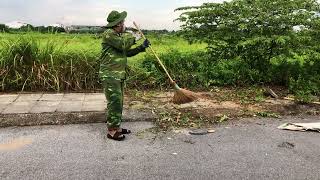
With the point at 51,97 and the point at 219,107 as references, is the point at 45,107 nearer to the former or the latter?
the point at 51,97

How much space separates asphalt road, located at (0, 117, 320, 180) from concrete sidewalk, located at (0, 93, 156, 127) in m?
0.16

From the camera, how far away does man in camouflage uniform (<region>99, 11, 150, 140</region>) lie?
18.0 ft

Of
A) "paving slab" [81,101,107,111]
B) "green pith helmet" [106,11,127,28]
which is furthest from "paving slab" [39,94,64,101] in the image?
"green pith helmet" [106,11,127,28]

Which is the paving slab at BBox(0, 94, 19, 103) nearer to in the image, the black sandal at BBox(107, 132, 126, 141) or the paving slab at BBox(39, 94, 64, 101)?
the paving slab at BBox(39, 94, 64, 101)

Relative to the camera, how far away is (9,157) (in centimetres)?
486

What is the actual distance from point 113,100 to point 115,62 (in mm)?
433

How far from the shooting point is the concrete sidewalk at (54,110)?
20.0 feet

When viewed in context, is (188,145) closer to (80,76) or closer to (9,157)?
(9,157)

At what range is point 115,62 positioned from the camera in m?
5.53

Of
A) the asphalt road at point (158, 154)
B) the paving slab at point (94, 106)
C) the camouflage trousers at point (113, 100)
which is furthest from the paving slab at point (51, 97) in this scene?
the camouflage trousers at point (113, 100)

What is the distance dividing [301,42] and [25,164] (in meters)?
4.98

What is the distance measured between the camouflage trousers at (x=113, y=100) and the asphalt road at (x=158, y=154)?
226 mm

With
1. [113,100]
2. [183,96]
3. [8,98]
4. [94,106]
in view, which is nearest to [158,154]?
[113,100]

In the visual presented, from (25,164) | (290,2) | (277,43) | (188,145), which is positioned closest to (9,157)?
(25,164)
